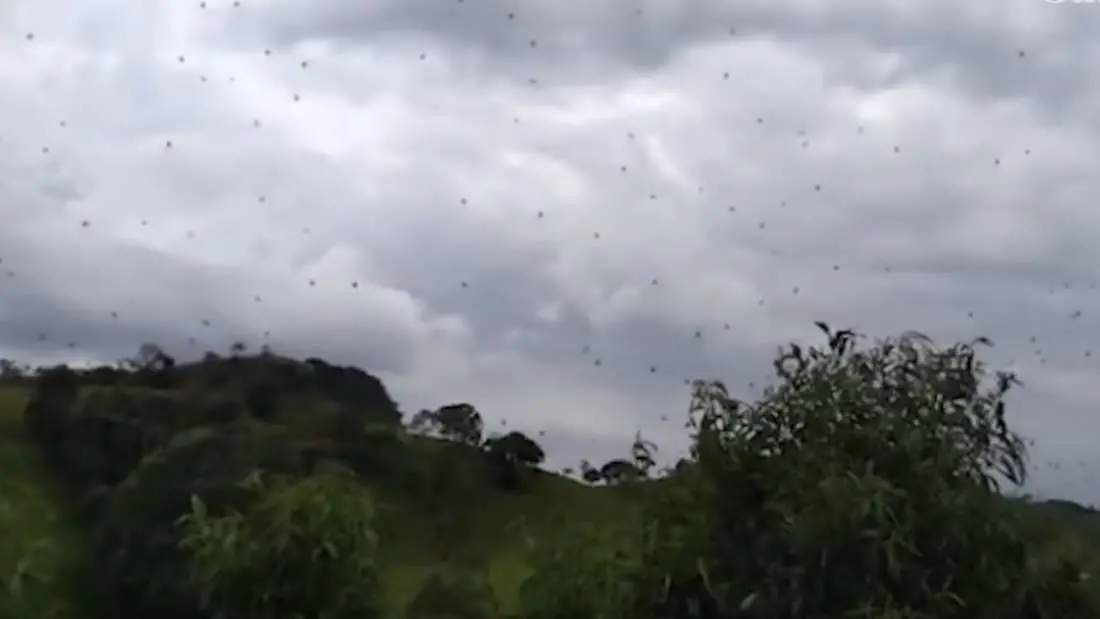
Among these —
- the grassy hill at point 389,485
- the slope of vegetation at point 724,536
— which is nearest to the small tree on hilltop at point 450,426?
the grassy hill at point 389,485

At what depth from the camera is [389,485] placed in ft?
65.4

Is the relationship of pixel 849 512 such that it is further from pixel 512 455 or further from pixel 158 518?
pixel 512 455

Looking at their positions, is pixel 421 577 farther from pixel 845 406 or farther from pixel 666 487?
pixel 845 406

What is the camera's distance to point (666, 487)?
10.7 meters

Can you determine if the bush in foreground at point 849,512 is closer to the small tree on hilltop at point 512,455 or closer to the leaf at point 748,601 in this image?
the leaf at point 748,601

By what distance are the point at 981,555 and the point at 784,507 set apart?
1227mm

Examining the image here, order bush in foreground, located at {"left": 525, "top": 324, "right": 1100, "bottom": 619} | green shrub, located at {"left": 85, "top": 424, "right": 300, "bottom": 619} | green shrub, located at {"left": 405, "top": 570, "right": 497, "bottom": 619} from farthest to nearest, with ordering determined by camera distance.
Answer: green shrub, located at {"left": 405, "top": 570, "right": 497, "bottom": 619} < green shrub, located at {"left": 85, "top": 424, "right": 300, "bottom": 619} < bush in foreground, located at {"left": 525, "top": 324, "right": 1100, "bottom": 619}

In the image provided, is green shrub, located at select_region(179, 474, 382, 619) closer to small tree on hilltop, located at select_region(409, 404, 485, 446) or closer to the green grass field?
the green grass field

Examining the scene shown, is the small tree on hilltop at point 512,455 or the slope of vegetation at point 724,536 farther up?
the small tree on hilltop at point 512,455

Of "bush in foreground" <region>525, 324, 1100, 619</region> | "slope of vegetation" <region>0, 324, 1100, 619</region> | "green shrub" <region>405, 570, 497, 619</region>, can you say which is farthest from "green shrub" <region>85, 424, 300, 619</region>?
"bush in foreground" <region>525, 324, 1100, 619</region>

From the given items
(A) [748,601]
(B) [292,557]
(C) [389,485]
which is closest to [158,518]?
(B) [292,557]

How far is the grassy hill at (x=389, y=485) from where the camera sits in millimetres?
13211

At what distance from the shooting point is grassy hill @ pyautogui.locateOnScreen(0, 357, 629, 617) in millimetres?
13211

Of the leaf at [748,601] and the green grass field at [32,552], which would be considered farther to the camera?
the green grass field at [32,552]
